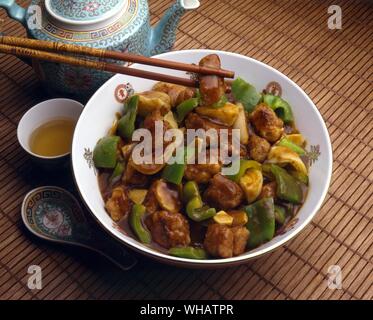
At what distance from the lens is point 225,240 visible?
1.10 m

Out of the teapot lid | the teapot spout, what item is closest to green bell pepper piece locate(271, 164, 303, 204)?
the teapot spout

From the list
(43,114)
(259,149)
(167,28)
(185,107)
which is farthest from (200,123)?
(43,114)

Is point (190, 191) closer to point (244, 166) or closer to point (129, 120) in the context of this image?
point (244, 166)

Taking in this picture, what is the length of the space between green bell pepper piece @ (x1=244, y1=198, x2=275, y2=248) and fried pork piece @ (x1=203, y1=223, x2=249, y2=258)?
0.07 ft

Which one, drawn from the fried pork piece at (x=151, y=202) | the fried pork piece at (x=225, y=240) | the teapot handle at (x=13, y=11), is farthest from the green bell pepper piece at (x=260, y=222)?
the teapot handle at (x=13, y=11)

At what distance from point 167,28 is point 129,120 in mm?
353

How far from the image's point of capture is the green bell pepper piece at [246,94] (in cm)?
134

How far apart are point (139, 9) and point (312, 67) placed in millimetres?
663

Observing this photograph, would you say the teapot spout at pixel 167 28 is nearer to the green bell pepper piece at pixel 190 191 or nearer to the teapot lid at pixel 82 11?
the teapot lid at pixel 82 11

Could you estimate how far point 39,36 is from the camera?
1.37 meters

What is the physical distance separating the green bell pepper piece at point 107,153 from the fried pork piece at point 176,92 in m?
0.20

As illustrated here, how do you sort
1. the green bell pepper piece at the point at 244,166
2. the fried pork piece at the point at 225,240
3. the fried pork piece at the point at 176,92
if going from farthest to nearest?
the fried pork piece at the point at 176,92
the green bell pepper piece at the point at 244,166
the fried pork piece at the point at 225,240

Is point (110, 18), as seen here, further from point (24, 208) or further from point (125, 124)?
point (24, 208)

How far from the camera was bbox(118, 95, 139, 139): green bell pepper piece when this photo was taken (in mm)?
1291
